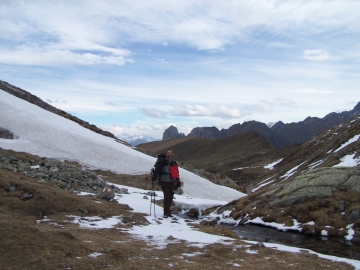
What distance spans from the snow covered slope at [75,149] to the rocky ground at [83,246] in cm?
1890

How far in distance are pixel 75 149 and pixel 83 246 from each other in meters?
30.5

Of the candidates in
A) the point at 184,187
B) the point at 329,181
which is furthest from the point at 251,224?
the point at 184,187

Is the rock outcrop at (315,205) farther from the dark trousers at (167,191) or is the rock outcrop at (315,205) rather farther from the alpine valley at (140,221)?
the dark trousers at (167,191)

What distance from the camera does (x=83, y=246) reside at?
9516 millimetres

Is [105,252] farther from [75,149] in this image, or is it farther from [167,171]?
[75,149]

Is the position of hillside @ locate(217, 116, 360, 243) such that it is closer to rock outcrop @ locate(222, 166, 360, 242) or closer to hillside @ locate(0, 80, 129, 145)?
rock outcrop @ locate(222, 166, 360, 242)

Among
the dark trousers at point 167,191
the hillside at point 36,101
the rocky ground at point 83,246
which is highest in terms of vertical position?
the hillside at point 36,101

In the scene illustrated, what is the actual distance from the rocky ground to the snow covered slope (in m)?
18.9

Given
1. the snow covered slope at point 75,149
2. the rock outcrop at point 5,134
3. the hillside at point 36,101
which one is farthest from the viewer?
the hillside at point 36,101

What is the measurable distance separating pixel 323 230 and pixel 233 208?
8.23 m

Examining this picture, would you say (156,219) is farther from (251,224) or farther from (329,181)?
(329,181)

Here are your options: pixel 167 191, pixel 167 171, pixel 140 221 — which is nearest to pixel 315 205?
pixel 167 191

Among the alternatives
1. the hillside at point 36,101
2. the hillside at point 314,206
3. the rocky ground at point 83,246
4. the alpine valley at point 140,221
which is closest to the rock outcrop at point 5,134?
the alpine valley at point 140,221

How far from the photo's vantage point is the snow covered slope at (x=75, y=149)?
36125mm
